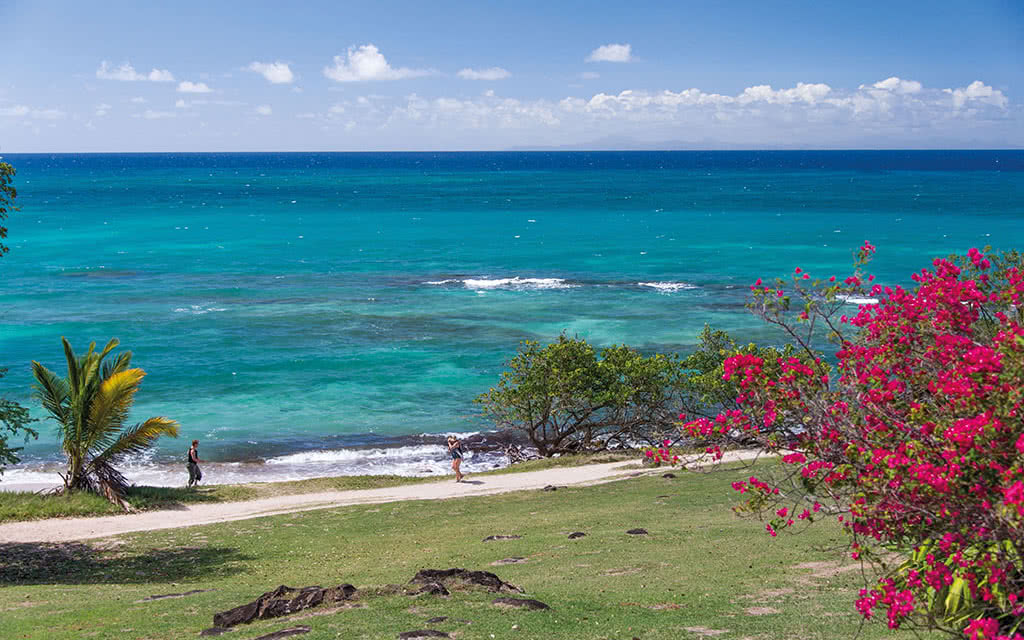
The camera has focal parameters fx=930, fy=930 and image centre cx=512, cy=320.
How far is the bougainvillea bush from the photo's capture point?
8.62 m

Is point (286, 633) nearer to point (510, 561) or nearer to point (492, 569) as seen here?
point (492, 569)

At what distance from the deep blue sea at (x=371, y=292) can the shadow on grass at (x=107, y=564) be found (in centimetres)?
1321

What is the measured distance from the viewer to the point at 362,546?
22453 mm

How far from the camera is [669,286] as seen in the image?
76875mm

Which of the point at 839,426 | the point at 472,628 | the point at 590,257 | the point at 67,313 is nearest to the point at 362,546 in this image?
the point at 472,628

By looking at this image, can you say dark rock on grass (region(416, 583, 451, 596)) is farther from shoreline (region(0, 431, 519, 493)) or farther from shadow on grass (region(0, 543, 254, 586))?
shoreline (region(0, 431, 519, 493))

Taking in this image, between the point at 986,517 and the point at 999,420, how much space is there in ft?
2.97

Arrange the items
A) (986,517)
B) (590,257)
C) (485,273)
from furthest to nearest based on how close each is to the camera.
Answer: (590,257) < (485,273) < (986,517)

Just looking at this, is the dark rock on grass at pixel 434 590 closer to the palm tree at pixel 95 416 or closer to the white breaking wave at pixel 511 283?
the palm tree at pixel 95 416

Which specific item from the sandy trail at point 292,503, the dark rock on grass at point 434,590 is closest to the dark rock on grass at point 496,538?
the dark rock on grass at point 434,590

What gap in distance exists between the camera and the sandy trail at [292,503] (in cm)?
2548

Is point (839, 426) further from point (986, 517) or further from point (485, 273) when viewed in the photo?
point (485, 273)

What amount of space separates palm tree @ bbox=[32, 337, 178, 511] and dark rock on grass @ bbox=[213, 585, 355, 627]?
14402 millimetres

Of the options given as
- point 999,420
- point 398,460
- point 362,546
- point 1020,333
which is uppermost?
point 1020,333
